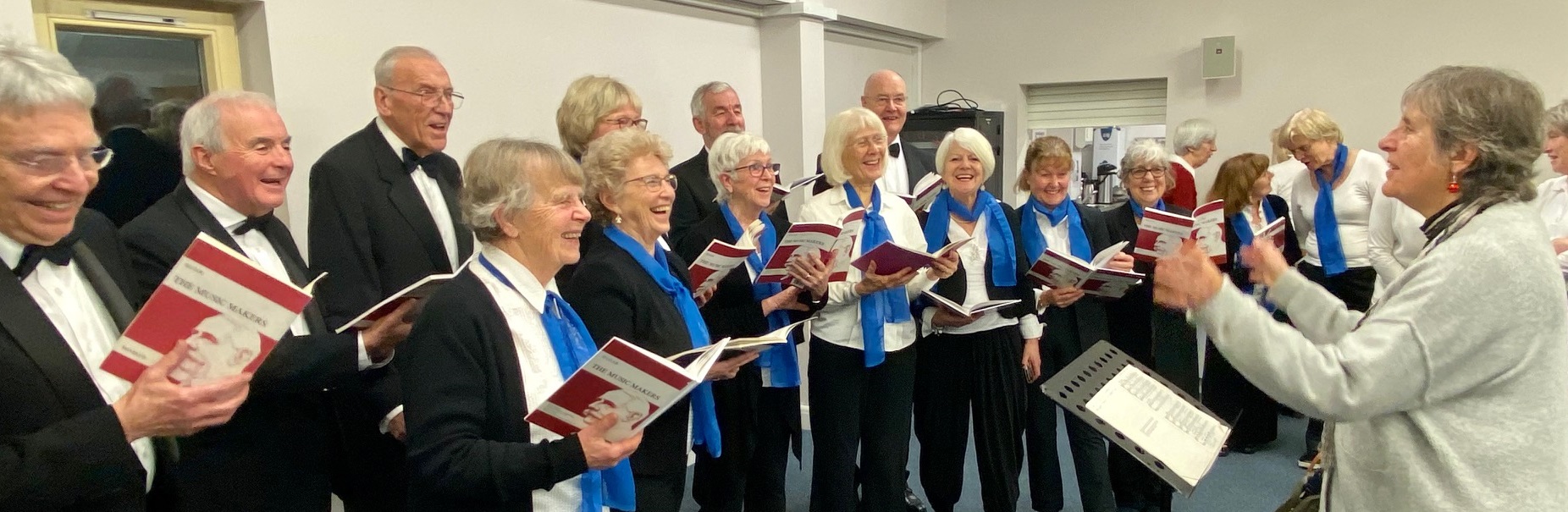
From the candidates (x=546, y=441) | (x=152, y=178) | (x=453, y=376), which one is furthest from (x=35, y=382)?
(x=152, y=178)

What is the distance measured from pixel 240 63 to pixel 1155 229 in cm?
300

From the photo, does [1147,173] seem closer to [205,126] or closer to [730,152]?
[730,152]

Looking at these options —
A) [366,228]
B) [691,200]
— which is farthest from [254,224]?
[691,200]

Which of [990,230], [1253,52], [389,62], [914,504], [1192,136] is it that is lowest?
[914,504]

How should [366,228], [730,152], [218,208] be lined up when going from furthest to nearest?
[730,152] < [366,228] < [218,208]

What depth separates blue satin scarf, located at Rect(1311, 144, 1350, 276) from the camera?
156 inches

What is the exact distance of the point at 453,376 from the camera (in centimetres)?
144

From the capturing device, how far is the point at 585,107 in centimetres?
290

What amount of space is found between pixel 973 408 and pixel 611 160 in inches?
68.9

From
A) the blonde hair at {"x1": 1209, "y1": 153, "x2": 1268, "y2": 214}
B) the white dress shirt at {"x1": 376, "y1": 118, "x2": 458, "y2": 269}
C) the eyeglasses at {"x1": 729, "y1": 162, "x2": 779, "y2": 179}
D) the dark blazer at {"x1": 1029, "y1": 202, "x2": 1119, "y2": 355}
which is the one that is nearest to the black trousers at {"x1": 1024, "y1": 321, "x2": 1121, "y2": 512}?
the dark blazer at {"x1": 1029, "y1": 202, "x2": 1119, "y2": 355}

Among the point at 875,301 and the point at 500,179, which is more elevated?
the point at 500,179

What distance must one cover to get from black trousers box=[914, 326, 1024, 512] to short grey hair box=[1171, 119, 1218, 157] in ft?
10.3

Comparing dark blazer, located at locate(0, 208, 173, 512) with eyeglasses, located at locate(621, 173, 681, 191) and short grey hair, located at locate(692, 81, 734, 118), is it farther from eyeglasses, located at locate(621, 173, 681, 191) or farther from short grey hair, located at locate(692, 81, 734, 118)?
short grey hair, located at locate(692, 81, 734, 118)

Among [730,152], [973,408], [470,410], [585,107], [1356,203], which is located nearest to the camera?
[470,410]
